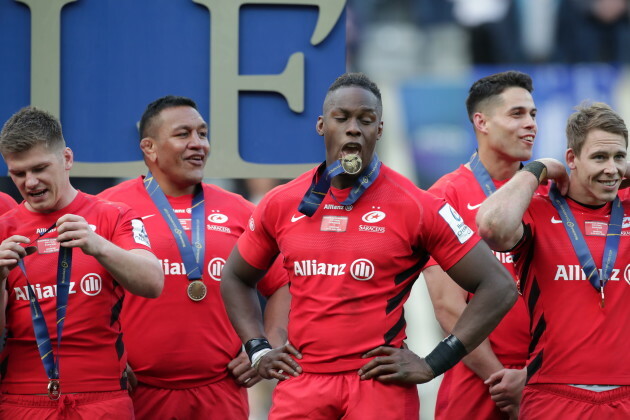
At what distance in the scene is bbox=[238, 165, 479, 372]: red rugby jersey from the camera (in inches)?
154

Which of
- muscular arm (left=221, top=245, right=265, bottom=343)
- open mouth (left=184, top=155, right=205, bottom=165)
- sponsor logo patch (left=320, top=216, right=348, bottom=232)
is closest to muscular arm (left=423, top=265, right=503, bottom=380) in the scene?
muscular arm (left=221, top=245, right=265, bottom=343)

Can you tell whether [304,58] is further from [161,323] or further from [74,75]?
[161,323]

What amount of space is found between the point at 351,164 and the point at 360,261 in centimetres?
40

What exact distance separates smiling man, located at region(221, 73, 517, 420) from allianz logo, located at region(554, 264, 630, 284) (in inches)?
18.9

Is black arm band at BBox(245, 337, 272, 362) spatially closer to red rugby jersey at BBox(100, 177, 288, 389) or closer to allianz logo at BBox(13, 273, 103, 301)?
allianz logo at BBox(13, 273, 103, 301)

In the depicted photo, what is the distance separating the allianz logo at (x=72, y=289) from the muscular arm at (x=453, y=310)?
5.78ft

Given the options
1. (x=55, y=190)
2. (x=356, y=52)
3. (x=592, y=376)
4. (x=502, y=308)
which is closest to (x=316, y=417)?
(x=502, y=308)

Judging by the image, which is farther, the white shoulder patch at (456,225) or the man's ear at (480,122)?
the man's ear at (480,122)

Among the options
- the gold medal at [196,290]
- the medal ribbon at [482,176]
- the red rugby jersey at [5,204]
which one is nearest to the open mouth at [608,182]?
the medal ribbon at [482,176]

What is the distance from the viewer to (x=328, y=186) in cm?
411

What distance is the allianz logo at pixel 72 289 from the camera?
433cm

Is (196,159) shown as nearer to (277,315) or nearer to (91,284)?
(277,315)

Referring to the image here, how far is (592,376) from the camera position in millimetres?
4242

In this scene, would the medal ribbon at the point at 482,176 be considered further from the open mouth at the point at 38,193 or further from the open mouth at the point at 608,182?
the open mouth at the point at 38,193
